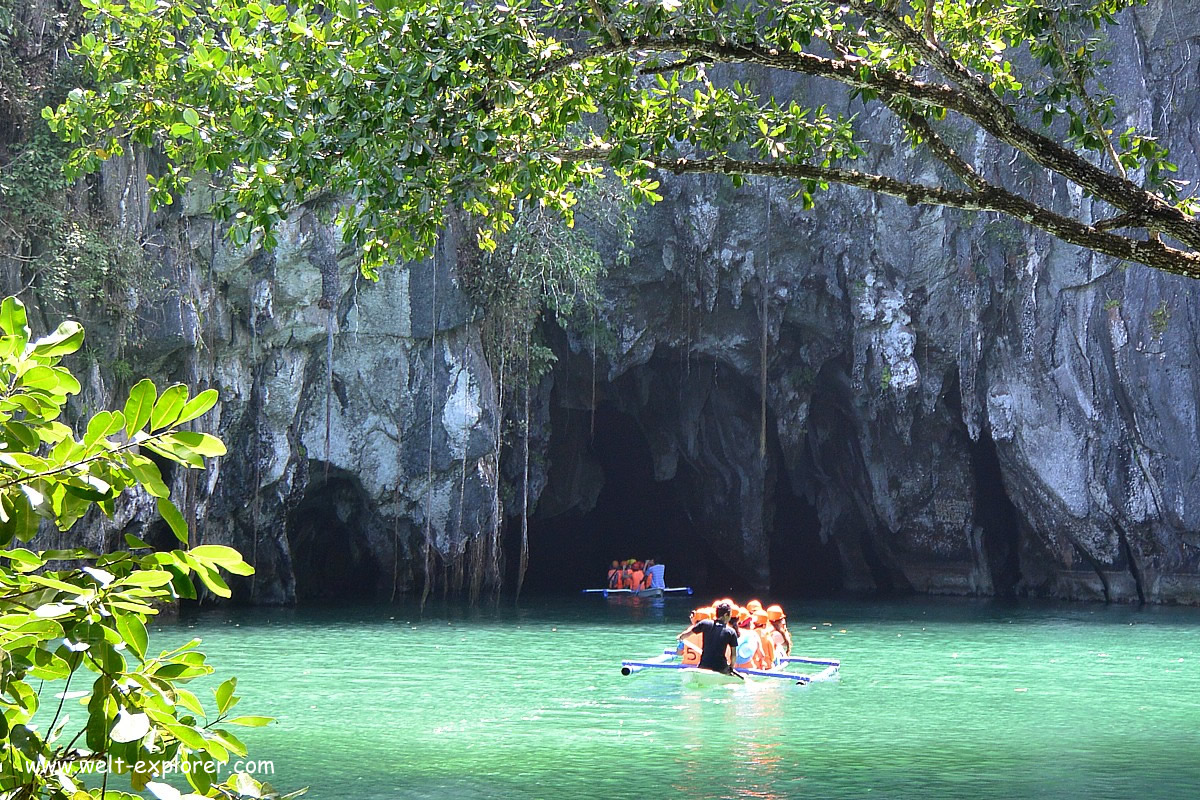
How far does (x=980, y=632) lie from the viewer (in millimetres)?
16469

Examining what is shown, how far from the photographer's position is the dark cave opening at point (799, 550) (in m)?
27.1

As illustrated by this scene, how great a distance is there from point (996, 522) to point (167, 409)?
78.6ft

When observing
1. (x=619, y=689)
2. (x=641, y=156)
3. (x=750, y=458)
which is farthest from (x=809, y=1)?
(x=750, y=458)

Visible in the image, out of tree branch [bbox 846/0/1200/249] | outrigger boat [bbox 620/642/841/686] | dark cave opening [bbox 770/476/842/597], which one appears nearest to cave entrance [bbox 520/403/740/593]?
dark cave opening [bbox 770/476/842/597]

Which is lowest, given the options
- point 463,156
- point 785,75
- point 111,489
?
point 111,489

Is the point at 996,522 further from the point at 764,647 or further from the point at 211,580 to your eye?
the point at 211,580

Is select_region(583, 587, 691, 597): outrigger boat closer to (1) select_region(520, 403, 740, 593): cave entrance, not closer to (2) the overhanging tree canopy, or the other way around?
(1) select_region(520, 403, 740, 593): cave entrance

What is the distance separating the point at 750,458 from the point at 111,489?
78.5 ft

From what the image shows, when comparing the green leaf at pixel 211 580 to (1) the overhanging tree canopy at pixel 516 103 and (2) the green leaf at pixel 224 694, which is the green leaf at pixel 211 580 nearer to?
(2) the green leaf at pixel 224 694

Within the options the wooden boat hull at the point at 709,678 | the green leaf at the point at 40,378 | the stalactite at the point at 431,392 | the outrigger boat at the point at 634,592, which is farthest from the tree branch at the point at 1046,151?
the outrigger boat at the point at 634,592

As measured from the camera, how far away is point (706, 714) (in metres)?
9.53

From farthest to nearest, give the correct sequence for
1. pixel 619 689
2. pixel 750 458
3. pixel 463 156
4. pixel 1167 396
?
pixel 750 458
pixel 1167 396
pixel 619 689
pixel 463 156

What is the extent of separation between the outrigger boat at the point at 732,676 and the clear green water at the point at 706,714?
0.14m

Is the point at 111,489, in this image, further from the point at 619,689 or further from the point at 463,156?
the point at 619,689
